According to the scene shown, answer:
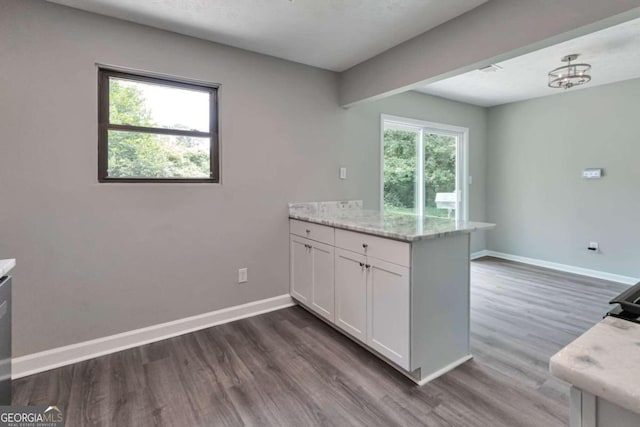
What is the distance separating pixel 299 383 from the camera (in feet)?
6.52

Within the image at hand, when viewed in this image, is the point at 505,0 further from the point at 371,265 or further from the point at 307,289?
the point at 307,289

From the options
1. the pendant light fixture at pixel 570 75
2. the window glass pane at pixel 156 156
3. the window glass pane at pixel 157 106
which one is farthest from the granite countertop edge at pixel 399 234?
the pendant light fixture at pixel 570 75

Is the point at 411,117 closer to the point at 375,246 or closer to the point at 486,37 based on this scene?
the point at 486,37

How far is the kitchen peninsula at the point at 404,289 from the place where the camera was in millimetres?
1921

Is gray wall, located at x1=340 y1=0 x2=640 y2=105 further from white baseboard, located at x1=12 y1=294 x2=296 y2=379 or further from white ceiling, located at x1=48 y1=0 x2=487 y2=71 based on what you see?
white baseboard, located at x1=12 y1=294 x2=296 y2=379

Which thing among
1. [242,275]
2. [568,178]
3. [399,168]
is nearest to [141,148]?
[242,275]

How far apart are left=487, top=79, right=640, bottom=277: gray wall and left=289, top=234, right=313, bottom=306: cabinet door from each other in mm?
3858

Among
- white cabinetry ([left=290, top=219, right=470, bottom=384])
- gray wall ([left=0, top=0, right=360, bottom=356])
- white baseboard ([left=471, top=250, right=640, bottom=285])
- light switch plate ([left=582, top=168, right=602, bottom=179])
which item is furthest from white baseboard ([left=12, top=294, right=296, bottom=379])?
light switch plate ([left=582, top=168, right=602, bottom=179])

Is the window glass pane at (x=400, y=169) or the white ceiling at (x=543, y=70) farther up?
the white ceiling at (x=543, y=70)

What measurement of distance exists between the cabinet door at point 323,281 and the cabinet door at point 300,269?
8 centimetres

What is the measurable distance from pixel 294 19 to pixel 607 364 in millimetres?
2617

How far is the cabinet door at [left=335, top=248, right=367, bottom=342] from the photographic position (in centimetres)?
228

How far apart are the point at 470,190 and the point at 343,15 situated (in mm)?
3818

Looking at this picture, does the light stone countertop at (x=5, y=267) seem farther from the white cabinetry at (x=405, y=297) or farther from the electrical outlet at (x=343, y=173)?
the electrical outlet at (x=343, y=173)
